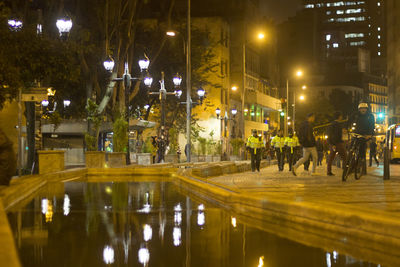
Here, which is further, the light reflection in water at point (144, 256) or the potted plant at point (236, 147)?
the potted plant at point (236, 147)

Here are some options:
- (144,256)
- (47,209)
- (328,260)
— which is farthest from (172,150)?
(328,260)

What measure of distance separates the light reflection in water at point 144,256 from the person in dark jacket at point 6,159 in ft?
10.8

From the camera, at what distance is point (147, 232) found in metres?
8.29

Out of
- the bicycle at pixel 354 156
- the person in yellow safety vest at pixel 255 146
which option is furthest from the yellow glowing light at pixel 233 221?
the person in yellow safety vest at pixel 255 146

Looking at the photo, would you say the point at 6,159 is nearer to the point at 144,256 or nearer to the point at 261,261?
the point at 144,256

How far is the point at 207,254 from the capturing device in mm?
6613

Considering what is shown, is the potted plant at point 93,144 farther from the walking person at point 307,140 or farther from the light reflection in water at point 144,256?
the light reflection in water at point 144,256

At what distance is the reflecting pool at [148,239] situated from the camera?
6.29 meters

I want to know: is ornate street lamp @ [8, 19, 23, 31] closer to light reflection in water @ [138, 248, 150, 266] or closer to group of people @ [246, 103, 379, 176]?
group of people @ [246, 103, 379, 176]

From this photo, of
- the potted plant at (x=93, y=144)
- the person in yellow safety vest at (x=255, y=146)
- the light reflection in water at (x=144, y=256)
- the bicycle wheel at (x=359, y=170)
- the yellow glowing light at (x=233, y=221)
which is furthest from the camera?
the potted plant at (x=93, y=144)

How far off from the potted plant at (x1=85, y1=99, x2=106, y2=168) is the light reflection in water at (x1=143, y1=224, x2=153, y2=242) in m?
20.4

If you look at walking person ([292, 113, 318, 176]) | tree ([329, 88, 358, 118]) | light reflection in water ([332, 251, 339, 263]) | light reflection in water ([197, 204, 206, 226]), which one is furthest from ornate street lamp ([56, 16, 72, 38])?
tree ([329, 88, 358, 118])

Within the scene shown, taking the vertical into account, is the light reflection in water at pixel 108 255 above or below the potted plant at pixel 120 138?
below

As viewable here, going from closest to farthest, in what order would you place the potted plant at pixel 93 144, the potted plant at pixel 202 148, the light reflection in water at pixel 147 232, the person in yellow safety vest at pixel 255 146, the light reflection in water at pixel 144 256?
the light reflection in water at pixel 144 256 → the light reflection in water at pixel 147 232 → the person in yellow safety vest at pixel 255 146 → the potted plant at pixel 93 144 → the potted plant at pixel 202 148
